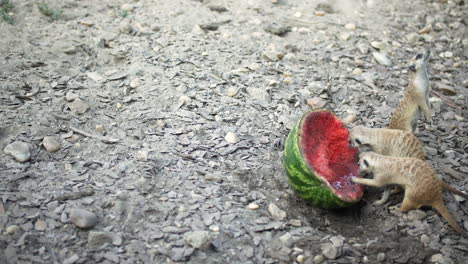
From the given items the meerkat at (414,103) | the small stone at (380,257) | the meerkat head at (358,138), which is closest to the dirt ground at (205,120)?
the small stone at (380,257)

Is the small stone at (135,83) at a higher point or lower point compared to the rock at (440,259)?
higher

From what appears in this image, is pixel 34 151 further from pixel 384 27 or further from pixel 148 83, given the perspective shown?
pixel 384 27

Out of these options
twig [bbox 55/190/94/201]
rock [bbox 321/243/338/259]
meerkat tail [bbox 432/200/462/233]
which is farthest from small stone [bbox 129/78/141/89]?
meerkat tail [bbox 432/200/462/233]

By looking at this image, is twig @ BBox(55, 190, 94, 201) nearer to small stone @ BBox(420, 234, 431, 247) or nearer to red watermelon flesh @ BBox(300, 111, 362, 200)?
red watermelon flesh @ BBox(300, 111, 362, 200)

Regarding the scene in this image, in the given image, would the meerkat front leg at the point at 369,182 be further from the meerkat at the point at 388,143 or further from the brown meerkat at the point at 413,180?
the meerkat at the point at 388,143

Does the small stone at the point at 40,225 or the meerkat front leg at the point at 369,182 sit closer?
the small stone at the point at 40,225

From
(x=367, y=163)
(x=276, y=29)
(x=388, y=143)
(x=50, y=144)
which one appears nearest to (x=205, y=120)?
(x=50, y=144)
